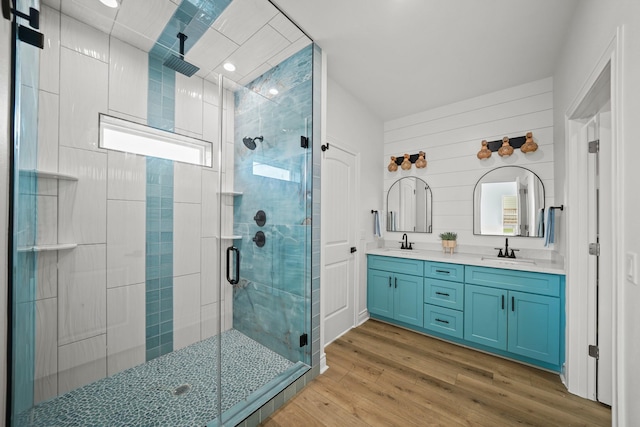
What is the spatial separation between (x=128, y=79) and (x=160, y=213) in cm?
97

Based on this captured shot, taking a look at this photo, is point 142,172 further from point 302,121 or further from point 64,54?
point 302,121

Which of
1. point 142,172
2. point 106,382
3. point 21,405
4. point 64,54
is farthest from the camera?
point 142,172

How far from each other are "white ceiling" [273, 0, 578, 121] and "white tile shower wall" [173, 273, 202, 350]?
2.25 metres

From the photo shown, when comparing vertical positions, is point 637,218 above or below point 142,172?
below

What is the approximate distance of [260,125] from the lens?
7.19ft

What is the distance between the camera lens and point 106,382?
1.61 m

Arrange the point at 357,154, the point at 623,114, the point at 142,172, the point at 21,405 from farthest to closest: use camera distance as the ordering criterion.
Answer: the point at 357,154 → the point at 142,172 → the point at 21,405 → the point at 623,114

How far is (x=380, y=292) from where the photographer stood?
307 cm

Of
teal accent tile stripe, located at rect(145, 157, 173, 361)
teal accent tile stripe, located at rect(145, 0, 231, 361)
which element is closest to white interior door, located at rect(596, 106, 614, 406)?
teal accent tile stripe, located at rect(145, 0, 231, 361)

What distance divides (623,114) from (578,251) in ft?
3.99

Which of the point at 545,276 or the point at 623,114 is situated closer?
the point at 623,114

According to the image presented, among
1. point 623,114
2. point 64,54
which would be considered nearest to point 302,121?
point 64,54

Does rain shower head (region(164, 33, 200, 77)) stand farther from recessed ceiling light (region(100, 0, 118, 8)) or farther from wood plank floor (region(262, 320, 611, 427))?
wood plank floor (region(262, 320, 611, 427))

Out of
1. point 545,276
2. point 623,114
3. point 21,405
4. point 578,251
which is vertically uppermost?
point 623,114
